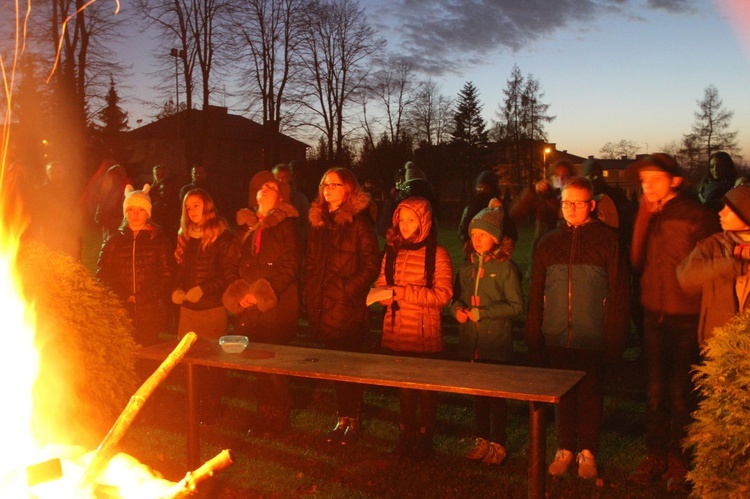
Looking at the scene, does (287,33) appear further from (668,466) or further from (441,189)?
(668,466)

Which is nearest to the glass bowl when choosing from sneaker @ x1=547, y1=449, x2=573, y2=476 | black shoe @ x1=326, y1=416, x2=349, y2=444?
black shoe @ x1=326, y1=416, x2=349, y2=444

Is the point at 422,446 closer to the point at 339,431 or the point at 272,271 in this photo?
the point at 339,431

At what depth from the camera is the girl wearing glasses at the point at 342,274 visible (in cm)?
569

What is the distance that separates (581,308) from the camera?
4930mm

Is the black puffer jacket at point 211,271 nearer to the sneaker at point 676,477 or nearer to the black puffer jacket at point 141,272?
the black puffer jacket at point 141,272

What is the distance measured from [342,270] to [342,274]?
1.3 inches

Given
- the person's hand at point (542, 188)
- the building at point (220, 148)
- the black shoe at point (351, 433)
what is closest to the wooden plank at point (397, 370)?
the black shoe at point (351, 433)

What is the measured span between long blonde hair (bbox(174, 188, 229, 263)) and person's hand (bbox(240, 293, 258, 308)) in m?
0.71

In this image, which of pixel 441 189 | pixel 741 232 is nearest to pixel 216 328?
pixel 741 232

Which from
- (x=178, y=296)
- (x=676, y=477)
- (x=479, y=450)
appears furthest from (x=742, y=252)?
(x=178, y=296)

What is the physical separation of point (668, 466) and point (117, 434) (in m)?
3.56

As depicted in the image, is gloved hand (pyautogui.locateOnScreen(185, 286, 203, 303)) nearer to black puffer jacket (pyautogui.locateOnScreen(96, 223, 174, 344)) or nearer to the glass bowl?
black puffer jacket (pyautogui.locateOnScreen(96, 223, 174, 344))

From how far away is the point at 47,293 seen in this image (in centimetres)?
374

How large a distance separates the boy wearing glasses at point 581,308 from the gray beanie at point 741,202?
810 mm
